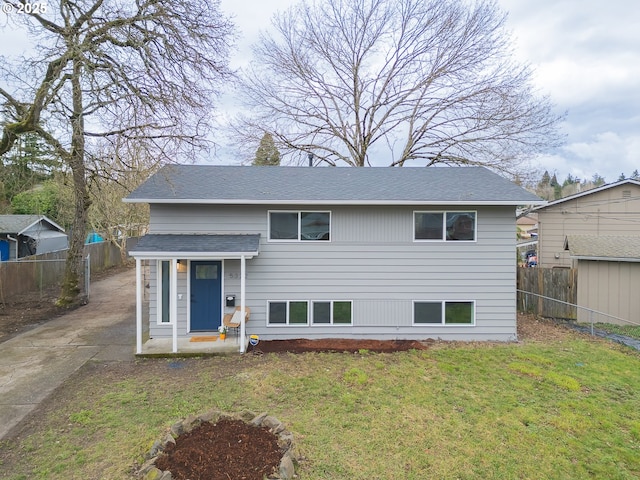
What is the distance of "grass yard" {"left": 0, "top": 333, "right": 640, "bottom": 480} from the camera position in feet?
13.9

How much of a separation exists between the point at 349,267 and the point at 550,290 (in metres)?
8.05

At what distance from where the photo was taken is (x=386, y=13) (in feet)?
59.3

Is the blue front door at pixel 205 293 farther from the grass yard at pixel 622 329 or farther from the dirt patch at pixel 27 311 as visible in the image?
the grass yard at pixel 622 329

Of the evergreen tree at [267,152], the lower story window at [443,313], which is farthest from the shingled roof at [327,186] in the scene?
the evergreen tree at [267,152]

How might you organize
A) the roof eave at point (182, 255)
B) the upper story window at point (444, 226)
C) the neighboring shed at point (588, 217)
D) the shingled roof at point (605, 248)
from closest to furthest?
the roof eave at point (182, 255), the upper story window at point (444, 226), the shingled roof at point (605, 248), the neighboring shed at point (588, 217)

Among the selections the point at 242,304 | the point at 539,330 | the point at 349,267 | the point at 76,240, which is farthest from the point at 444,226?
the point at 76,240

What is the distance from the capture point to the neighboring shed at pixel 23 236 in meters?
19.7

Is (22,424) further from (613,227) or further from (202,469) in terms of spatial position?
(613,227)

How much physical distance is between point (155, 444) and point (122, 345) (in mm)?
5537

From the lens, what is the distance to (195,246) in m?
8.24

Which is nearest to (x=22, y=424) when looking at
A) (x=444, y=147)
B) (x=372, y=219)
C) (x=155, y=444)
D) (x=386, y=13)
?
(x=155, y=444)

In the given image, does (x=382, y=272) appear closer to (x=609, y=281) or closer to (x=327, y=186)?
(x=327, y=186)

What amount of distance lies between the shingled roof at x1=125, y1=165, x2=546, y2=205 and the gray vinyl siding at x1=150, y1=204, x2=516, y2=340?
403 mm

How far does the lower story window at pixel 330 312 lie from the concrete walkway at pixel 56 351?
14.7 feet
